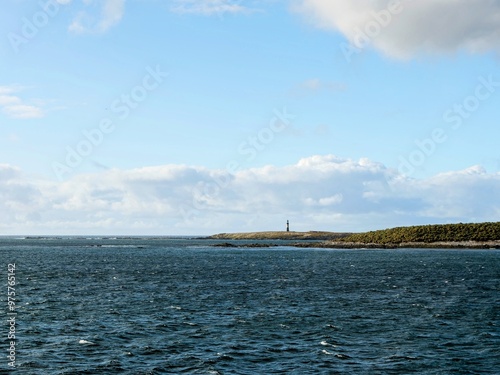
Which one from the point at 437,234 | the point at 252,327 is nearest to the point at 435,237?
the point at 437,234

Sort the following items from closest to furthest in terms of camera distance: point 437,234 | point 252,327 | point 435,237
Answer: point 252,327
point 435,237
point 437,234

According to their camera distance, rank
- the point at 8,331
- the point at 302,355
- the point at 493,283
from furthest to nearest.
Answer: the point at 493,283, the point at 8,331, the point at 302,355

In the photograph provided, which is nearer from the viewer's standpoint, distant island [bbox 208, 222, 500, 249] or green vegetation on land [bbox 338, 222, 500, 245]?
distant island [bbox 208, 222, 500, 249]

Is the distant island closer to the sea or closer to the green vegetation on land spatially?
the green vegetation on land

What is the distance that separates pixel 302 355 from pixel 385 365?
4987 millimetres

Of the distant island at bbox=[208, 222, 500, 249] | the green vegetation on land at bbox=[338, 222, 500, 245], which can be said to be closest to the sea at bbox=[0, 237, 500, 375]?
the distant island at bbox=[208, 222, 500, 249]

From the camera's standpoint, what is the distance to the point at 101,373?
92.0 feet

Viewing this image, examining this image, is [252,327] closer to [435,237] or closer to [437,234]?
[435,237]

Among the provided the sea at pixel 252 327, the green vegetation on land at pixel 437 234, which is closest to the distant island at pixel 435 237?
the green vegetation on land at pixel 437 234

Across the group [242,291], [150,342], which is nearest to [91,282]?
[242,291]

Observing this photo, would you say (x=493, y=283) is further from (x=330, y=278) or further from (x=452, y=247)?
(x=452, y=247)

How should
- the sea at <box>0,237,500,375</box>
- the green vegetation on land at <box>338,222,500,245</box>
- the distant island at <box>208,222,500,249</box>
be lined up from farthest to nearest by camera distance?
the green vegetation on land at <box>338,222,500,245</box> < the distant island at <box>208,222,500,249</box> < the sea at <box>0,237,500,375</box>

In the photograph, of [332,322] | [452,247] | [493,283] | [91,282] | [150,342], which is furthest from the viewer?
[452,247]

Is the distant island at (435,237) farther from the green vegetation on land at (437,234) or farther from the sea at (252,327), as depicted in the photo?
the sea at (252,327)
